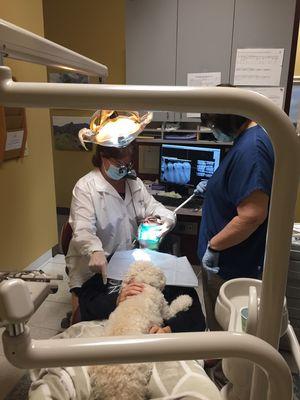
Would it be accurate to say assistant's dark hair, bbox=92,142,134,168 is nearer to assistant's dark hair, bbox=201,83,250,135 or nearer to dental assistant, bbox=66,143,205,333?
dental assistant, bbox=66,143,205,333

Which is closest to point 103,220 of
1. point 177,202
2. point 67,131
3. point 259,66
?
point 177,202

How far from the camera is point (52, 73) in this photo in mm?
4047

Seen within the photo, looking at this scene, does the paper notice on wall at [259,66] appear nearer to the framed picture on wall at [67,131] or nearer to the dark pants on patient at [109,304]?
the dark pants on patient at [109,304]

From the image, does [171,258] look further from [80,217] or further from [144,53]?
[144,53]

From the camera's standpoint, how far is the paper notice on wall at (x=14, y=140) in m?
2.51

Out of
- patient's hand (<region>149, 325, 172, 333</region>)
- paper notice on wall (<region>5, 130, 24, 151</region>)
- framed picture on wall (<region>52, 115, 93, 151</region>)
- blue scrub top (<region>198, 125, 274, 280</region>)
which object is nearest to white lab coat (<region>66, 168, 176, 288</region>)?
blue scrub top (<region>198, 125, 274, 280</region>)

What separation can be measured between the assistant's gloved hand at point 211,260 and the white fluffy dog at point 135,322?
257 mm

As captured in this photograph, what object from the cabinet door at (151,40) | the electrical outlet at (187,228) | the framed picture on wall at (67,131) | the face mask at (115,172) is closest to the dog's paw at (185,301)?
the face mask at (115,172)

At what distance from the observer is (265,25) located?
8.64ft

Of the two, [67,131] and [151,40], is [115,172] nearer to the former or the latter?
[151,40]

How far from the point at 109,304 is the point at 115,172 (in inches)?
29.0

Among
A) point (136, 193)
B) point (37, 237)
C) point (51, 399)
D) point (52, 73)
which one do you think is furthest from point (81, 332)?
point (52, 73)

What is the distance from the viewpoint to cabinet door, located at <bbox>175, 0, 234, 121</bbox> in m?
2.73

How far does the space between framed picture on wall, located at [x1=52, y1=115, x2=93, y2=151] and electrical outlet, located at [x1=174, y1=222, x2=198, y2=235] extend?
1810 millimetres
